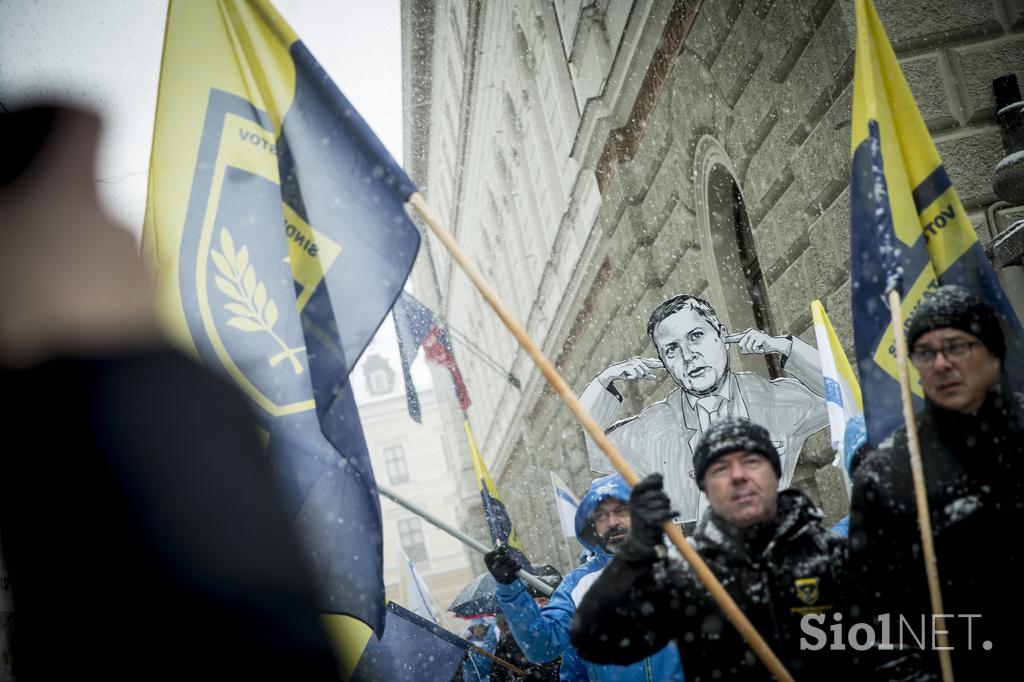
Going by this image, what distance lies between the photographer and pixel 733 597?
2.45 m

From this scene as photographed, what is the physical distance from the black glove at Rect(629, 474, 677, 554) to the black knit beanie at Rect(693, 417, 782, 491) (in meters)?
0.20

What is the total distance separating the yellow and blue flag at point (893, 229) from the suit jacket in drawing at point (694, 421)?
6.84ft

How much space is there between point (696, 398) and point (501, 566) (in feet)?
8.10

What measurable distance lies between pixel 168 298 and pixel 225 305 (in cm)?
21

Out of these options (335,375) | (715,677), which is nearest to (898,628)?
(715,677)

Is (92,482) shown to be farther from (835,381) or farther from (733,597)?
(835,381)

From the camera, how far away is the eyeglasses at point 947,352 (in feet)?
7.87

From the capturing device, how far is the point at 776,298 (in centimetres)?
645

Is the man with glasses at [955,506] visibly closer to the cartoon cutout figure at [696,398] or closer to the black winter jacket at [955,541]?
the black winter jacket at [955,541]

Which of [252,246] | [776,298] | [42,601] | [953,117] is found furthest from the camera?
[776,298]

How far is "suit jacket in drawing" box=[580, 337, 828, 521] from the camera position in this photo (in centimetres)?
524

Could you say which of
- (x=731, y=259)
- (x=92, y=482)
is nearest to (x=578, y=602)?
(x=92, y=482)

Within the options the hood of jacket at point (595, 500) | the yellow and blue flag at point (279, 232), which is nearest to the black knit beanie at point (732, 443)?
the yellow and blue flag at point (279, 232)

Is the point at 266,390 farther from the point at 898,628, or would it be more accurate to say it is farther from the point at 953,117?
the point at 953,117
